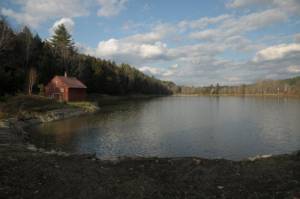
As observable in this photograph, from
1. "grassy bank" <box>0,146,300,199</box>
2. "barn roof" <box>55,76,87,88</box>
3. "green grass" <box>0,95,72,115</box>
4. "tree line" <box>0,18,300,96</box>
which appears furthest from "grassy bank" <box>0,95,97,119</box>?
"grassy bank" <box>0,146,300,199</box>

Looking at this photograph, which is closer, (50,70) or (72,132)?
(72,132)

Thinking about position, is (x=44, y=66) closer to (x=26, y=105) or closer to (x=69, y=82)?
(x=69, y=82)

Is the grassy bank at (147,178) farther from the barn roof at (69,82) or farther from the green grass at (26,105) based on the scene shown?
the barn roof at (69,82)

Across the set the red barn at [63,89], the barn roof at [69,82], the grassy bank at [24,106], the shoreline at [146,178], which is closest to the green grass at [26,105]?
the grassy bank at [24,106]

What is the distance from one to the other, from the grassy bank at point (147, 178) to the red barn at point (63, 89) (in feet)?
133

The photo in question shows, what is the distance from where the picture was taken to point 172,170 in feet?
29.9

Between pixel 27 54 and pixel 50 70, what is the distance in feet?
26.9

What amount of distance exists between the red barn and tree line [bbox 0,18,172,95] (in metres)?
2.36

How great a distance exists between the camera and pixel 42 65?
183 ft

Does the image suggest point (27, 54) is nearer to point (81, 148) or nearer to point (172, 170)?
point (81, 148)

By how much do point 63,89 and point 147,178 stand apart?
44686mm

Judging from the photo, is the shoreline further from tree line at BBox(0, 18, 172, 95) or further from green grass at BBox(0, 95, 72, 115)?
tree line at BBox(0, 18, 172, 95)

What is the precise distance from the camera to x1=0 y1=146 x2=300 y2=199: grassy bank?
6824 millimetres

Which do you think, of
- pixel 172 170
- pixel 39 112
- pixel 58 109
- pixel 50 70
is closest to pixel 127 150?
pixel 172 170
